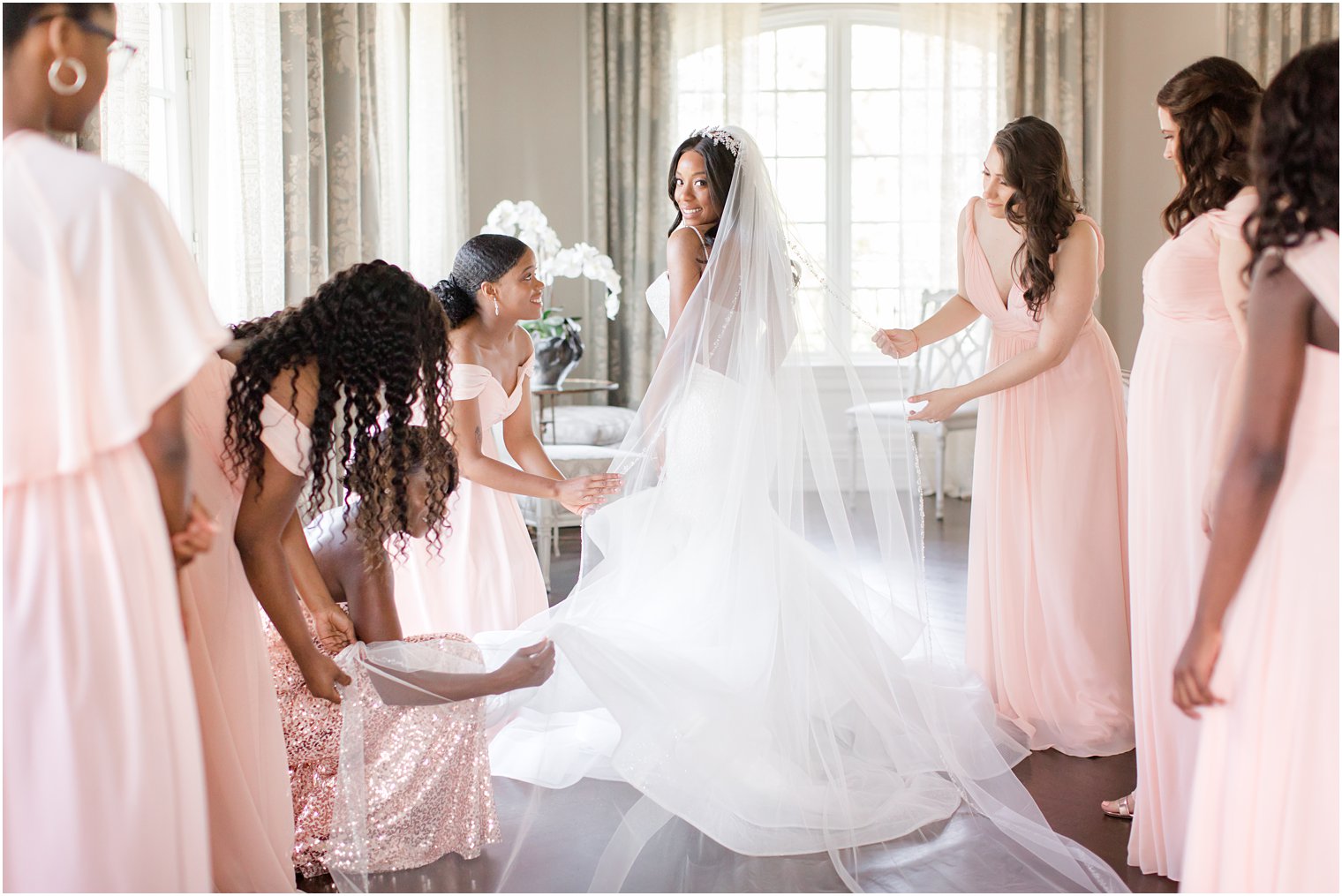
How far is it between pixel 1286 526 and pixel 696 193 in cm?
178

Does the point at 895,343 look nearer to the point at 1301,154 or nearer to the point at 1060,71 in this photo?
the point at 1301,154

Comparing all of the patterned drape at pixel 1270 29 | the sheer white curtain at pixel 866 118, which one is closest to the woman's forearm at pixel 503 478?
the sheer white curtain at pixel 866 118

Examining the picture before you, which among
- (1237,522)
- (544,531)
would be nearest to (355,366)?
(1237,522)

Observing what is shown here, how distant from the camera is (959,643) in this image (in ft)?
13.1

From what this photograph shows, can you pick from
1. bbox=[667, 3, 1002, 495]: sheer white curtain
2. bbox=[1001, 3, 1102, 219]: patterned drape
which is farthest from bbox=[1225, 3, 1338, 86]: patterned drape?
bbox=[667, 3, 1002, 495]: sheer white curtain

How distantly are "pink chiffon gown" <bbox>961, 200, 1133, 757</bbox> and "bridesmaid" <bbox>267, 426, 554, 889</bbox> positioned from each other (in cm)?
148

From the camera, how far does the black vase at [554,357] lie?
5.45m

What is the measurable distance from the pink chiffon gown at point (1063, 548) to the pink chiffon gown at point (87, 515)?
7.46 feet

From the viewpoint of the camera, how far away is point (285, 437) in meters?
1.91

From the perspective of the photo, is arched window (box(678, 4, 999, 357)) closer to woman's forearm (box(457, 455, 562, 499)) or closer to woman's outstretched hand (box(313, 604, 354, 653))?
woman's forearm (box(457, 455, 562, 499))

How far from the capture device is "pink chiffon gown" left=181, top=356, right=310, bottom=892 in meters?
1.83

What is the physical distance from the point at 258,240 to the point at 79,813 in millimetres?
3078

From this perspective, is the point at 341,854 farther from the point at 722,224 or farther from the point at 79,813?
the point at 722,224

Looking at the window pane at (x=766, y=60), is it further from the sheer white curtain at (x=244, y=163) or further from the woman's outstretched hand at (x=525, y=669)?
the woman's outstretched hand at (x=525, y=669)
